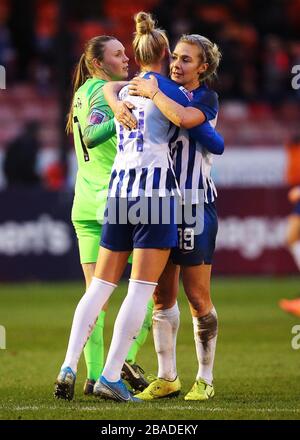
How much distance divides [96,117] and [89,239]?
86cm

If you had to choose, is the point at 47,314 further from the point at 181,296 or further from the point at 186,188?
the point at 186,188

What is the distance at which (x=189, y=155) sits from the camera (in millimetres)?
6891

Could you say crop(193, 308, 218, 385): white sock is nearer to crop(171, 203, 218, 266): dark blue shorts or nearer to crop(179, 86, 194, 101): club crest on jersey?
crop(171, 203, 218, 266): dark blue shorts

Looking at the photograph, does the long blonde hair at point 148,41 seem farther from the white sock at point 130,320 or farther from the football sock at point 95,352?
the football sock at point 95,352

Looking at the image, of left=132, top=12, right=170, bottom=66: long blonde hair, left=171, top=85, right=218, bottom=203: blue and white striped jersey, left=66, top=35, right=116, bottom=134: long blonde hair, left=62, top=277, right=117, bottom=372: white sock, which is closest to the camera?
left=132, top=12, right=170, bottom=66: long blonde hair

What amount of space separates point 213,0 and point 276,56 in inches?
69.2

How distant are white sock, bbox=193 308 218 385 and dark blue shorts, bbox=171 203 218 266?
1.22 ft

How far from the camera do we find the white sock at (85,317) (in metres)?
6.76

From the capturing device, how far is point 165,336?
7.12 meters

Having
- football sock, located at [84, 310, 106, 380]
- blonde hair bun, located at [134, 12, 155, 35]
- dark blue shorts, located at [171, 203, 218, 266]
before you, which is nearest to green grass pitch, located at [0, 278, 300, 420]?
football sock, located at [84, 310, 106, 380]

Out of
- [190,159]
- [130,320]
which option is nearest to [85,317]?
[130,320]

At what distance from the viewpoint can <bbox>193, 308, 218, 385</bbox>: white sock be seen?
278 inches

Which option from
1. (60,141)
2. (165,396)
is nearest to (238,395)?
(165,396)

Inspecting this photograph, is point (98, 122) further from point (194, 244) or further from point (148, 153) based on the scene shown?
point (194, 244)
